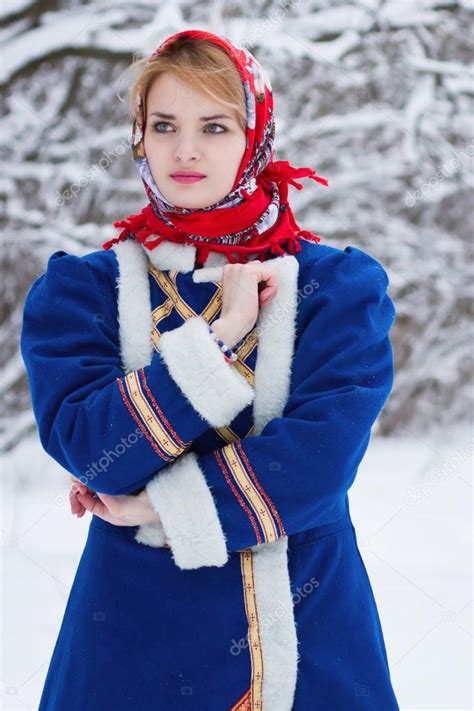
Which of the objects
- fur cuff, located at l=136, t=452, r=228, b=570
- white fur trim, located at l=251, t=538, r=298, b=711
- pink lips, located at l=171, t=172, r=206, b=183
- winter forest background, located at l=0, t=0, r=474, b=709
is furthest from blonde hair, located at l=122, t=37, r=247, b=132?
winter forest background, located at l=0, t=0, r=474, b=709

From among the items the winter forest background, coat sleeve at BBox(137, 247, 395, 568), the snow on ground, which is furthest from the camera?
the winter forest background

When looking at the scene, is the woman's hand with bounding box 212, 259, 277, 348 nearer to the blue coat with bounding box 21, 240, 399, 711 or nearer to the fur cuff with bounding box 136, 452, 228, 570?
the blue coat with bounding box 21, 240, 399, 711

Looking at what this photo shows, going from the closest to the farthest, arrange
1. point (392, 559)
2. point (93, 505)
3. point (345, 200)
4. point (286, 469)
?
Answer: point (286, 469)
point (93, 505)
point (392, 559)
point (345, 200)

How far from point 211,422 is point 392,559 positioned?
9.35 ft

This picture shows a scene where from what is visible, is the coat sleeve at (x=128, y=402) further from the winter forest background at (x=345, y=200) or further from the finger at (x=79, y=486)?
the winter forest background at (x=345, y=200)

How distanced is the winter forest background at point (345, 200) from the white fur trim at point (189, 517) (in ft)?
6.17

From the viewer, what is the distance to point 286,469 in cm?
122

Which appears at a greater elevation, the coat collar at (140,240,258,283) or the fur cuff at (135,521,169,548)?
the coat collar at (140,240,258,283)

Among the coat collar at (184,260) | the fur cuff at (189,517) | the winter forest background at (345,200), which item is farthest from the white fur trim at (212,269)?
the winter forest background at (345,200)

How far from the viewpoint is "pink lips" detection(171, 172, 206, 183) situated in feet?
4.43

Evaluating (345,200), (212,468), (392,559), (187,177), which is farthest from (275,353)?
(345,200)

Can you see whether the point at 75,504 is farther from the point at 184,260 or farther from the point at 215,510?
the point at 184,260

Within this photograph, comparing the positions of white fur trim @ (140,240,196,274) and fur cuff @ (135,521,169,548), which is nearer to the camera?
fur cuff @ (135,521,169,548)

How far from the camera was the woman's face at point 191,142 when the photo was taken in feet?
4.37
